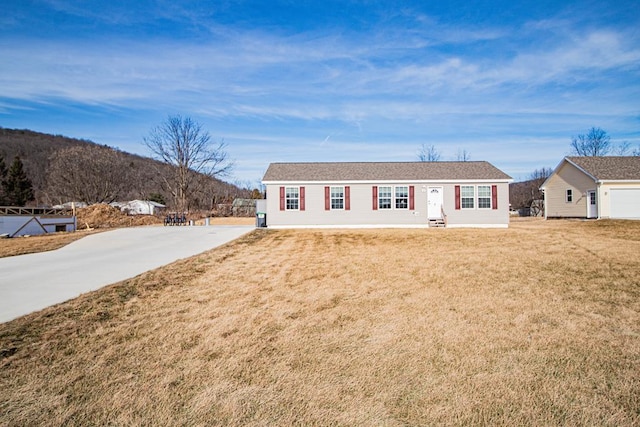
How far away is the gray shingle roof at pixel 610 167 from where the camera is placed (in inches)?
980

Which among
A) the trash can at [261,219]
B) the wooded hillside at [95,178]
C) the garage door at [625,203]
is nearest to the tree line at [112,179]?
the wooded hillside at [95,178]

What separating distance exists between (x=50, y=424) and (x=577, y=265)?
446 inches

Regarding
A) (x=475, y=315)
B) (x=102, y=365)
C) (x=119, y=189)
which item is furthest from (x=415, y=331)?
(x=119, y=189)

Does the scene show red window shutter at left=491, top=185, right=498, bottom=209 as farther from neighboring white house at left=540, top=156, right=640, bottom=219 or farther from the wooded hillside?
the wooded hillside

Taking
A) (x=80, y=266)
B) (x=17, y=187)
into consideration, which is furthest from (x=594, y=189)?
(x=17, y=187)

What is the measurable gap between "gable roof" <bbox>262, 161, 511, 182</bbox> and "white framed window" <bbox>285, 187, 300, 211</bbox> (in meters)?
0.63

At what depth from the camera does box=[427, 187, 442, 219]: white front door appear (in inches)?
868

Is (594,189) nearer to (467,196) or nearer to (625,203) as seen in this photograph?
(625,203)

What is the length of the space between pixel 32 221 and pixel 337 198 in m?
17.4

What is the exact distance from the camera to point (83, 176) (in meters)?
42.8

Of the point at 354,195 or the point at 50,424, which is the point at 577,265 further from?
the point at 354,195

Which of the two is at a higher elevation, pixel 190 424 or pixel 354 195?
pixel 354 195

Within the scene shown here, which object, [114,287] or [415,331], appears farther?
[114,287]

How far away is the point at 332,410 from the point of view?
133 inches
